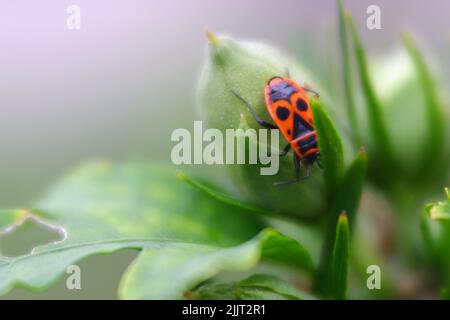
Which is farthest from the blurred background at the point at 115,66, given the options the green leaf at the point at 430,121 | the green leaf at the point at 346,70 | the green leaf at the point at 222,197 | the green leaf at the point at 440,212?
the green leaf at the point at 440,212

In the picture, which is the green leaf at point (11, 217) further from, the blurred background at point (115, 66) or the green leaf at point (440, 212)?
the green leaf at point (440, 212)

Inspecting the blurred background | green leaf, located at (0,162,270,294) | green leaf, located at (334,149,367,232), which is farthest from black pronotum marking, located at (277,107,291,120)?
the blurred background

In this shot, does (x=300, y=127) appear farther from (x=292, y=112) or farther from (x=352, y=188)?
(x=352, y=188)

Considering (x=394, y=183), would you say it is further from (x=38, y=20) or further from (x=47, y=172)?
(x=38, y=20)

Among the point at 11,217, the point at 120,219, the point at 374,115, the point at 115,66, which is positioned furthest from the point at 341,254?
the point at 115,66

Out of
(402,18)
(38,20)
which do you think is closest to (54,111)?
(38,20)

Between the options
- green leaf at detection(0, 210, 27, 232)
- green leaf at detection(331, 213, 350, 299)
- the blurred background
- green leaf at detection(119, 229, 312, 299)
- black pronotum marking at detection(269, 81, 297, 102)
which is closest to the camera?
green leaf at detection(119, 229, 312, 299)

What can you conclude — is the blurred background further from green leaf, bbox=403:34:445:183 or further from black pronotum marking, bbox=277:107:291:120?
black pronotum marking, bbox=277:107:291:120
